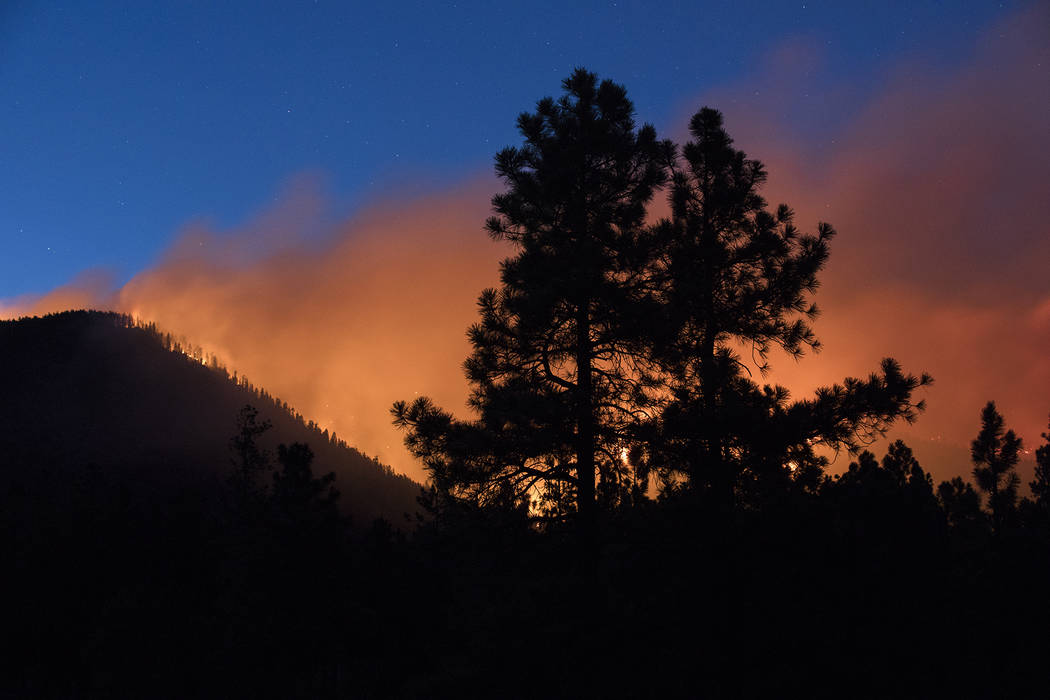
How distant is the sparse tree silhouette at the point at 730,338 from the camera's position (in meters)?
11.8

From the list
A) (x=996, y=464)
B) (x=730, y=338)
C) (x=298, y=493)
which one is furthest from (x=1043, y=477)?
(x=298, y=493)

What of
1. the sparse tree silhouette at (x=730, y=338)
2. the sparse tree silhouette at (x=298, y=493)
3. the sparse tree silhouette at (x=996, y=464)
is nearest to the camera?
the sparse tree silhouette at (x=730, y=338)

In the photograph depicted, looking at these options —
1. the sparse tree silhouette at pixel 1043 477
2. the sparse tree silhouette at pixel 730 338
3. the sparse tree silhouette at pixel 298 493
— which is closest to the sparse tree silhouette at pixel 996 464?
the sparse tree silhouette at pixel 1043 477

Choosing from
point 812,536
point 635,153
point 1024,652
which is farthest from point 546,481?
point 1024,652

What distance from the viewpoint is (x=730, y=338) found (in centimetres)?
1293

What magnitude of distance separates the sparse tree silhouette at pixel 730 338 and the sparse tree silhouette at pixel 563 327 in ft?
2.50

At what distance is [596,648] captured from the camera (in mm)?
10711

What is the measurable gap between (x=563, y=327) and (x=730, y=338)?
3.42m

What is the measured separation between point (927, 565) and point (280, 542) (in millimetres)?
25183

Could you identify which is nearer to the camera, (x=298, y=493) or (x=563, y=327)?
(x=563, y=327)

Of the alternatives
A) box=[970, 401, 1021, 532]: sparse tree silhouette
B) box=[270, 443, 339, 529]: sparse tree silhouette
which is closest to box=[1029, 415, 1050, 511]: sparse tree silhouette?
box=[970, 401, 1021, 532]: sparse tree silhouette

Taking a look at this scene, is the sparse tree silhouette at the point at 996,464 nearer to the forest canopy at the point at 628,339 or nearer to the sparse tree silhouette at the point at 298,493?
the forest canopy at the point at 628,339

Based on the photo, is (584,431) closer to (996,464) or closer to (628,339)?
(628,339)

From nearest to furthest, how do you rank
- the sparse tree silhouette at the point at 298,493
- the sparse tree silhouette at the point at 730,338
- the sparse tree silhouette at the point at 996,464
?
the sparse tree silhouette at the point at 730,338 → the sparse tree silhouette at the point at 298,493 → the sparse tree silhouette at the point at 996,464
